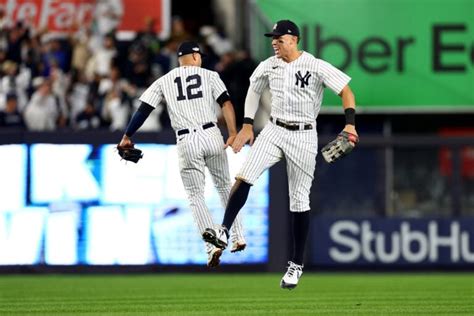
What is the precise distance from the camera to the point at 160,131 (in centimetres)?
1662

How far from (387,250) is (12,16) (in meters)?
7.07

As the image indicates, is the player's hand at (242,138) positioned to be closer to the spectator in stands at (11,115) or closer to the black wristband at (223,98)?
the black wristband at (223,98)

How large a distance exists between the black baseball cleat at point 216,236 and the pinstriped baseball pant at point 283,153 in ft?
1.63

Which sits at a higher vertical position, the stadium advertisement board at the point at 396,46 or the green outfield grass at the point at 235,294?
the stadium advertisement board at the point at 396,46

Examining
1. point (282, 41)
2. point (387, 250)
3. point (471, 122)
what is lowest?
point (387, 250)

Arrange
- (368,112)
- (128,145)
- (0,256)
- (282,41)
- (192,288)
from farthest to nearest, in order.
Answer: (368,112) → (0,256) → (192,288) → (128,145) → (282,41)

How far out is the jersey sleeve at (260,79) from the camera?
1195 centimetres

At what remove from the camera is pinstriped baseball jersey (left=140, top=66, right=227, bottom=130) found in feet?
41.4

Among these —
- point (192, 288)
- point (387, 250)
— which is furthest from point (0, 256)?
point (387, 250)

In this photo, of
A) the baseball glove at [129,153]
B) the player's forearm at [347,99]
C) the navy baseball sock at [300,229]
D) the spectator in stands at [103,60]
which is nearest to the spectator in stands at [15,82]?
the spectator in stands at [103,60]

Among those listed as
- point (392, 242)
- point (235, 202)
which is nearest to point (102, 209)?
point (392, 242)

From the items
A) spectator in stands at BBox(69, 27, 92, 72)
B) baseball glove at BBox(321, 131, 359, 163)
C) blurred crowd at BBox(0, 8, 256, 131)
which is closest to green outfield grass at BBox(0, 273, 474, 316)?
baseball glove at BBox(321, 131, 359, 163)

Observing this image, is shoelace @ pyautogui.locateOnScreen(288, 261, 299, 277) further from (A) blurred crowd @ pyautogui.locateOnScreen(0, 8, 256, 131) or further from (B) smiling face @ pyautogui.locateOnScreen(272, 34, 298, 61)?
(A) blurred crowd @ pyautogui.locateOnScreen(0, 8, 256, 131)

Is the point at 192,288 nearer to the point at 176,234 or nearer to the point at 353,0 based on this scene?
the point at 176,234
